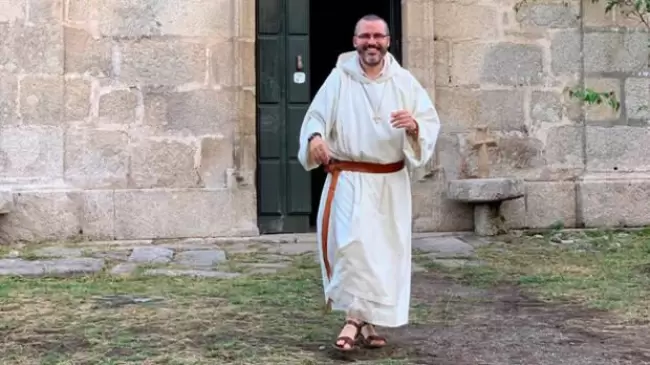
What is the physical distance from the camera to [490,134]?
7.14 m

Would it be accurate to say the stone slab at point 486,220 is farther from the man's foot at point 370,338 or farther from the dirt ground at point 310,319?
the man's foot at point 370,338

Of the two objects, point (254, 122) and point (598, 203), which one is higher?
point (254, 122)

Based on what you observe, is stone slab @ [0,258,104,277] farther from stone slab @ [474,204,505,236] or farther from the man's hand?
stone slab @ [474,204,505,236]

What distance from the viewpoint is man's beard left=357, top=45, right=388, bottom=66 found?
346 cm

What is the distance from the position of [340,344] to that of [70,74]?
4.10m

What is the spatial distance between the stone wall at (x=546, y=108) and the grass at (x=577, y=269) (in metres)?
0.35

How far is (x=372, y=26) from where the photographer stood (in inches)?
135

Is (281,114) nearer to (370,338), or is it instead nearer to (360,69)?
(360,69)

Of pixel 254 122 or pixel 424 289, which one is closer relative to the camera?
pixel 424 289

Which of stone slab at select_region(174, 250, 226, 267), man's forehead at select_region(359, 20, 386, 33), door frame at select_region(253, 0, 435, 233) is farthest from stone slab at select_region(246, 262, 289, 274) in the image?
man's forehead at select_region(359, 20, 386, 33)

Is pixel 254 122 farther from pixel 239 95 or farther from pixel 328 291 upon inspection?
pixel 328 291

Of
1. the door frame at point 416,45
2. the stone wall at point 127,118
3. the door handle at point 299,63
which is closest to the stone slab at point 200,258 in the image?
the stone wall at point 127,118

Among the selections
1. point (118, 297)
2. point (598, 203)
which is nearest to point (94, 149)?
point (118, 297)

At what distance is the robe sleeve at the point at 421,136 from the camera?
3434 millimetres
